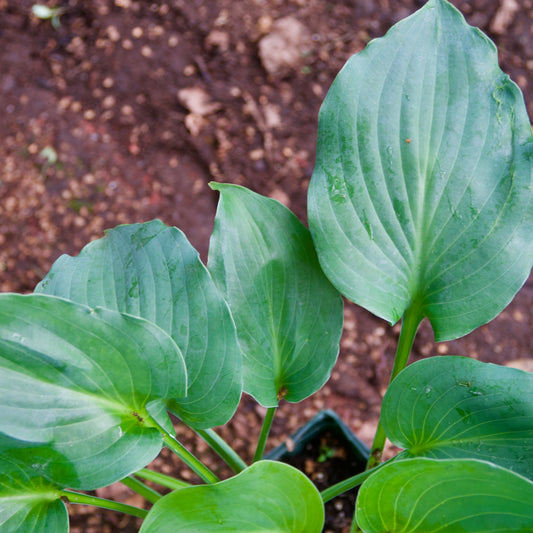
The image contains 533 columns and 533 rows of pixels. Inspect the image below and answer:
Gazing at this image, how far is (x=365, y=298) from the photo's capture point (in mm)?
705

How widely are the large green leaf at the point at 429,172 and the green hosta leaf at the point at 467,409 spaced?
88 millimetres

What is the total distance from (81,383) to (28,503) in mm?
203

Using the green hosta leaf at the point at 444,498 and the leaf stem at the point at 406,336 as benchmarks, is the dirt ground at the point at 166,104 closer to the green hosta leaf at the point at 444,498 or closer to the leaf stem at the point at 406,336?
the leaf stem at the point at 406,336

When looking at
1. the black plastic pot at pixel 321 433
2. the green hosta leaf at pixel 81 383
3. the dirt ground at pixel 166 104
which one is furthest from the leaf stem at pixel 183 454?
the dirt ground at pixel 166 104

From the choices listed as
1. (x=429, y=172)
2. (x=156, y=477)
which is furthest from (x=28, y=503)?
(x=429, y=172)

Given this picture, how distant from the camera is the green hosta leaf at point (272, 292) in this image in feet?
2.33

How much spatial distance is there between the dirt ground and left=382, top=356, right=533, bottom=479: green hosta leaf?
803mm

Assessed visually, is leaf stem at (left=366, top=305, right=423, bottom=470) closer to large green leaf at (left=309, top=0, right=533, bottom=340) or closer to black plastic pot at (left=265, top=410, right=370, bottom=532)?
large green leaf at (left=309, top=0, right=533, bottom=340)

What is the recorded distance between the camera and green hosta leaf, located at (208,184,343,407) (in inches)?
27.9

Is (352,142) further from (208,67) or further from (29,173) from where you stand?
(29,173)

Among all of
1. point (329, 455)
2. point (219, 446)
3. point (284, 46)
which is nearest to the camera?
point (219, 446)

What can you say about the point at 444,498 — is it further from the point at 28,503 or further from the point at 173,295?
the point at 28,503

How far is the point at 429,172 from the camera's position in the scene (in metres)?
0.70

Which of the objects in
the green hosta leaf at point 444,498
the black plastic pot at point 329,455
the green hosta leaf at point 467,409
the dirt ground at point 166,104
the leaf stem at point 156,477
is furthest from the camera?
the dirt ground at point 166,104
